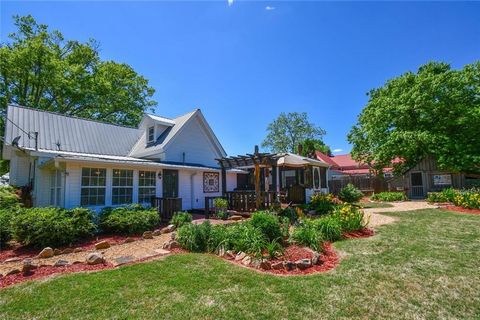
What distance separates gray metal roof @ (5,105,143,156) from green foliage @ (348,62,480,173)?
2113 centimetres

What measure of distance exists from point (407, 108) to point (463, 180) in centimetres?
739

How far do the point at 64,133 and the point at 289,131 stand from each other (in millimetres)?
38641

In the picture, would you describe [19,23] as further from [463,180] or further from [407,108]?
[463,180]

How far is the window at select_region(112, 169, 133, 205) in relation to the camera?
11.3 metres

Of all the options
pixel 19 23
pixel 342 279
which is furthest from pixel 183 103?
pixel 342 279

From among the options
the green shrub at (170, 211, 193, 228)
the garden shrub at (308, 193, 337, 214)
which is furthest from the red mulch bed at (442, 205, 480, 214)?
the green shrub at (170, 211, 193, 228)

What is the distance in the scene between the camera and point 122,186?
452 inches

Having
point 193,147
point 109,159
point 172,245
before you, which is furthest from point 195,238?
point 193,147

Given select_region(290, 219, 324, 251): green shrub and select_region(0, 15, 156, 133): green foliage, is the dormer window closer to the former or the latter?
select_region(290, 219, 324, 251): green shrub

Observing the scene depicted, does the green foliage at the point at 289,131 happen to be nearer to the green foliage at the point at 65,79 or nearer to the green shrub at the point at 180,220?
the green foliage at the point at 65,79

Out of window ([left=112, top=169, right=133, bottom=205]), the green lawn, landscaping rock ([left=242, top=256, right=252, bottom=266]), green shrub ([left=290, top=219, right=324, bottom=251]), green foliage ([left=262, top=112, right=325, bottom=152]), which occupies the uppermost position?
green foliage ([left=262, top=112, right=325, bottom=152])

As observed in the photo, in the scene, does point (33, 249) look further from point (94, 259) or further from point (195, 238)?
point (195, 238)

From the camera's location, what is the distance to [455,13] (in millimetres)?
10703

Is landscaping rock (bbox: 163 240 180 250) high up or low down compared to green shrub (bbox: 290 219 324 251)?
down
